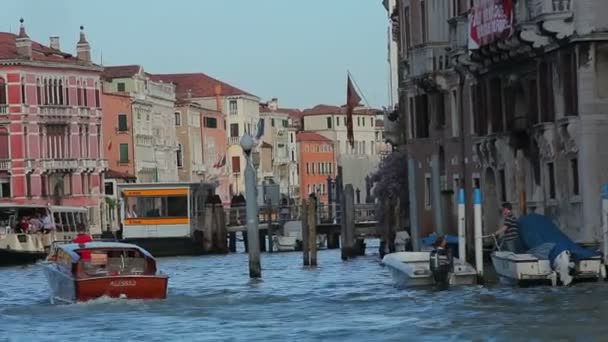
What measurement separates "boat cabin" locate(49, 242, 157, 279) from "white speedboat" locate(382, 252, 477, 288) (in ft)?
14.0

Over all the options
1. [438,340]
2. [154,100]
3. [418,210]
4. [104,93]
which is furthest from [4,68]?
[438,340]

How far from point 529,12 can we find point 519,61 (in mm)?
2438

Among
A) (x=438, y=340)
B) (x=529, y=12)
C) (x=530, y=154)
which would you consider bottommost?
(x=438, y=340)

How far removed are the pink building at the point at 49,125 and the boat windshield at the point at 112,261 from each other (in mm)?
54449

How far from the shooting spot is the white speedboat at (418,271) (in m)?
30.9

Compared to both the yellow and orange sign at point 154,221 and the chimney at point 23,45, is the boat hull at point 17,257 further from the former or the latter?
the chimney at point 23,45

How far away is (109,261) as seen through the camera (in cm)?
3103

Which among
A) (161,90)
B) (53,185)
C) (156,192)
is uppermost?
(161,90)

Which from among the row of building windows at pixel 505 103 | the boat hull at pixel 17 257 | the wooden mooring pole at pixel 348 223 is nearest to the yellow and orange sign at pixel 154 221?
the boat hull at pixel 17 257

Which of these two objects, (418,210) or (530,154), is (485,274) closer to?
(530,154)

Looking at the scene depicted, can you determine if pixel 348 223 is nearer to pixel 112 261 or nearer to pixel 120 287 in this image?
pixel 112 261

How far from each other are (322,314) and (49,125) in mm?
60582

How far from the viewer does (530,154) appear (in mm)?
37469

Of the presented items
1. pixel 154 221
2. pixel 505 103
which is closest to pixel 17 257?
pixel 154 221
